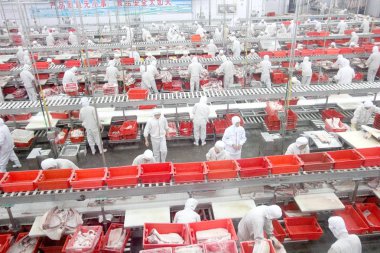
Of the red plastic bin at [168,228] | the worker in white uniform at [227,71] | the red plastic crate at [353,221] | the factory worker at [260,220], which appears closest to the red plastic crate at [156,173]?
the red plastic bin at [168,228]

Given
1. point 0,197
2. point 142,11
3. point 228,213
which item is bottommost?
point 228,213

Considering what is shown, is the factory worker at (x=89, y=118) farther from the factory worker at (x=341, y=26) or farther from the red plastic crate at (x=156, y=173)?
the factory worker at (x=341, y=26)

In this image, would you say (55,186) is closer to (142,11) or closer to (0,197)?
(0,197)

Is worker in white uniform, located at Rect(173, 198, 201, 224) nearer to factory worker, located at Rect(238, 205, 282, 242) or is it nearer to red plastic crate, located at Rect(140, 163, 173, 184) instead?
red plastic crate, located at Rect(140, 163, 173, 184)

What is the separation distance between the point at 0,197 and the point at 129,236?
1910mm

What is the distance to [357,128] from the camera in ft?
23.8

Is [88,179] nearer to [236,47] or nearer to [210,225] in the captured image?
[210,225]

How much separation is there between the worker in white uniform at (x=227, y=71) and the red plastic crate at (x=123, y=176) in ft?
19.8

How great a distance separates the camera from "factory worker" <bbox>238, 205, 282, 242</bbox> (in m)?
4.12

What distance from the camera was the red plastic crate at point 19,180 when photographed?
462 cm

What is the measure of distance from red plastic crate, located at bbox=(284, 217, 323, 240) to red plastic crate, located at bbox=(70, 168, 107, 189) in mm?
2938

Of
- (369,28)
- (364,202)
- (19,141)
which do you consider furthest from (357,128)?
(369,28)

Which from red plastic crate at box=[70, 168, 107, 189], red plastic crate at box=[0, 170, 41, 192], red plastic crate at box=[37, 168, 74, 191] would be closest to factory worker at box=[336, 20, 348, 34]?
red plastic crate at box=[70, 168, 107, 189]

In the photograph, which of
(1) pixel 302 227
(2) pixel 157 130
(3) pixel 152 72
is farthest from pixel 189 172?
(3) pixel 152 72
